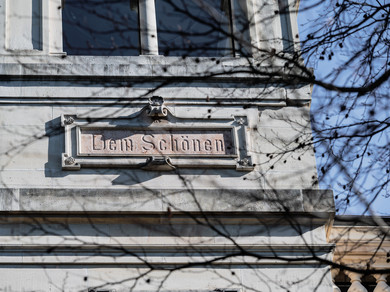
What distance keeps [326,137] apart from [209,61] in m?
4.26

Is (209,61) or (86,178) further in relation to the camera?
(209,61)

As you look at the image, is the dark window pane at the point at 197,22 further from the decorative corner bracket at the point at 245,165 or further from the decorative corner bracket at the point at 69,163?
the decorative corner bracket at the point at 69,163

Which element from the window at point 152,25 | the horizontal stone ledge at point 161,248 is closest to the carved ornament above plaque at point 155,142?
the window at point 152,25

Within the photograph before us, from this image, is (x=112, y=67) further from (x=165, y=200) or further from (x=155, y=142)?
(x=165, y=200)

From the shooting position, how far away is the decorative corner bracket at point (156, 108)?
56.4 feet

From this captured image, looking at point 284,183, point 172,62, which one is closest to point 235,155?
point 284,183

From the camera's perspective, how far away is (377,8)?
44.8 ft

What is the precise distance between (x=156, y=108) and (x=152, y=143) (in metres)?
0.54

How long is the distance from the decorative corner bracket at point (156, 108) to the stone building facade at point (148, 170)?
2 cm

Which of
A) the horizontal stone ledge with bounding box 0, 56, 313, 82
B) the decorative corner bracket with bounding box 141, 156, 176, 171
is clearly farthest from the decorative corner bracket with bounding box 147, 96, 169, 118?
the decorative corner bracket with bounding box 141, 156, 176, 171

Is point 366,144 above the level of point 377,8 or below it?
below

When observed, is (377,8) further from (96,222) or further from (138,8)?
(138,8)

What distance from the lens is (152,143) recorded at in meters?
17.1

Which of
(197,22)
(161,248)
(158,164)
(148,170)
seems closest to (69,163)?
(148,170)
